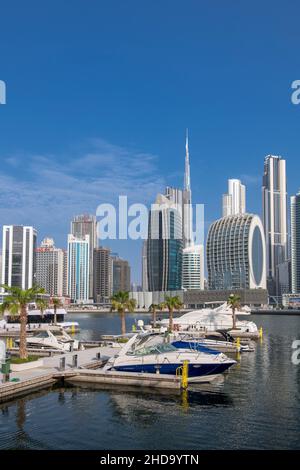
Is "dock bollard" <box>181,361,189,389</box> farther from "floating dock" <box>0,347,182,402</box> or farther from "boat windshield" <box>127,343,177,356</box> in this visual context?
"boat windshield" <box>127,343,177,356</box>

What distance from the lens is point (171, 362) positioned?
4469 centimetres

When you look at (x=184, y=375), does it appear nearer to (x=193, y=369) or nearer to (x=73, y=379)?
(x=193, y=369)

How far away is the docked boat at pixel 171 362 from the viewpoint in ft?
145

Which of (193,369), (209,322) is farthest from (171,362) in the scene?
(209,322)

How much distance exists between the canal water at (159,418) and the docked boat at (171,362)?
4.39ft

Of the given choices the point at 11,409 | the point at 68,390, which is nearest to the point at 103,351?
the point at 68,390

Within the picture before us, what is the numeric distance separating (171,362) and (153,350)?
2.13 m

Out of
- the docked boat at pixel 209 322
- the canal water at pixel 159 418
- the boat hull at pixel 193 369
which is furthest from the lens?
the docked boat at pixel 209 322

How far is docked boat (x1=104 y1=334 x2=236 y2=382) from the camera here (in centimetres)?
4431

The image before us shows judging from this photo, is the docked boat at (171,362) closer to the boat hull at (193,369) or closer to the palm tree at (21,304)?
the boat hull at (193,369)

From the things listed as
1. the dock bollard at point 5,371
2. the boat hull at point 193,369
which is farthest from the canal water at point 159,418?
the dock bollard at point 5,371
